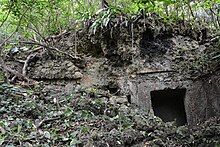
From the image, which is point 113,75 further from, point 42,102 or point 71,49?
point 42,102

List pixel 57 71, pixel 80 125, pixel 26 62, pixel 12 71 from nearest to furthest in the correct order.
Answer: pixel 80 125 < pixel 12 71 < pixel 57 71 < pixel 26 62

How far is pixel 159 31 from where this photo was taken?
26.4 ft

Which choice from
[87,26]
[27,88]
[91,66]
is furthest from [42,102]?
[87,26]

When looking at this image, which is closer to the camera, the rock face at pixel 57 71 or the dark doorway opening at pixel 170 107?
the rock face at pixel 57 71

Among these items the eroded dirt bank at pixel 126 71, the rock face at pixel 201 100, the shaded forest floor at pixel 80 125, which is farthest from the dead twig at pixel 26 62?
the rock face at pixel 201 100

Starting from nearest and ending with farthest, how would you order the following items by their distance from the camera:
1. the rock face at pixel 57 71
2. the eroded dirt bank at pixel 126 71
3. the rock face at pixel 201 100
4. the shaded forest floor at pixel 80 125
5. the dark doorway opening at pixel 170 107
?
the shaded forest floor at pixel 80 125 < the eroded dirt bank at pixel 126 71 < the rock face at pixel 201 100 < the rock face at pixel 57 71 < the dark doorway opening at pixel 170 107

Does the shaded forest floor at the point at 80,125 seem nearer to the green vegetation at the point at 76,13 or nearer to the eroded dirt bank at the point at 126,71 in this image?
the eroded dirt bank at the point at 126,71

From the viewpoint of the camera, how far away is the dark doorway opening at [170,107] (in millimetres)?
8367

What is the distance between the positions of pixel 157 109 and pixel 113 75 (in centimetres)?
166

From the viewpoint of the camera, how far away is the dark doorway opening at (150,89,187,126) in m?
8.37

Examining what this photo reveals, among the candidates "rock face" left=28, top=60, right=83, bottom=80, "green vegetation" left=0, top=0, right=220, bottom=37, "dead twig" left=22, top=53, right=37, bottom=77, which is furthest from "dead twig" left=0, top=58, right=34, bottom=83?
"green vegetation" left=0, top=0, right=220, bottom=37

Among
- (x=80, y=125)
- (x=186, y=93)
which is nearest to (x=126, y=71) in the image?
(x=186, y=93)

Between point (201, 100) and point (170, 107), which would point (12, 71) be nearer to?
point (170, 107)

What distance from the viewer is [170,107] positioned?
8.59 metres
